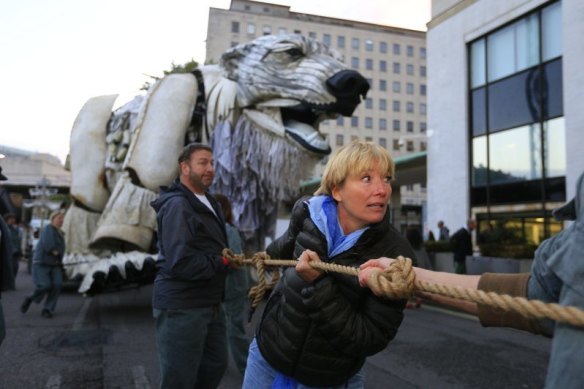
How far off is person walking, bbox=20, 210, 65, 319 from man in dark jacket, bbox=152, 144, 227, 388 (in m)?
4.85

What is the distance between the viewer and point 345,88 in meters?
5.40

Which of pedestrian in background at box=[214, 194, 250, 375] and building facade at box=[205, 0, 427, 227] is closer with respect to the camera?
pedestrian in background at box=[214, 194, 250, 375]

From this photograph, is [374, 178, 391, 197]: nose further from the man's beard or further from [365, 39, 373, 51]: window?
[365, 39, 373, 51]: window

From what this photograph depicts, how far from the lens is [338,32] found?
2763 inches

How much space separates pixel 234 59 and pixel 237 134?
3.23 ft

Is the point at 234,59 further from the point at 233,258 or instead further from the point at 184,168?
the point at 233,258

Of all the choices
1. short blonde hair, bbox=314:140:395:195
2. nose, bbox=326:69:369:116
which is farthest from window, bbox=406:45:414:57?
short blonde hair, bbox=314:140:395:195

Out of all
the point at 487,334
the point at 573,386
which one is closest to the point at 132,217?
the point at 487,334

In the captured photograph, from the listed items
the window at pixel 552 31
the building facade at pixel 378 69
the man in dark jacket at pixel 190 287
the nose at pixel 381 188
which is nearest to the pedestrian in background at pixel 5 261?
the man in dark jacket at pixel 190 287

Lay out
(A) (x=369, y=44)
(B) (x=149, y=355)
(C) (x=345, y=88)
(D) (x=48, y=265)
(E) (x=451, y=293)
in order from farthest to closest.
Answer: (A) (x=369, y=44), (D) (x=48, y=265), (C) (x=345, y=88), (B) (x=149, y=355), (E) (x=451, y=293)

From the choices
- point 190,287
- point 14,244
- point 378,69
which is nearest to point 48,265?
point 14,244

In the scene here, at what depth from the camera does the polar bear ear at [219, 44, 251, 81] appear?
5828 millimetres

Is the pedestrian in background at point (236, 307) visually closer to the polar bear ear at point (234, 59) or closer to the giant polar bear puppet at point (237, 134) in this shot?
the giant polar bear puppet at point (237, 134)

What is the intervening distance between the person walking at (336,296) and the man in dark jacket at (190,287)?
870 millimetres
